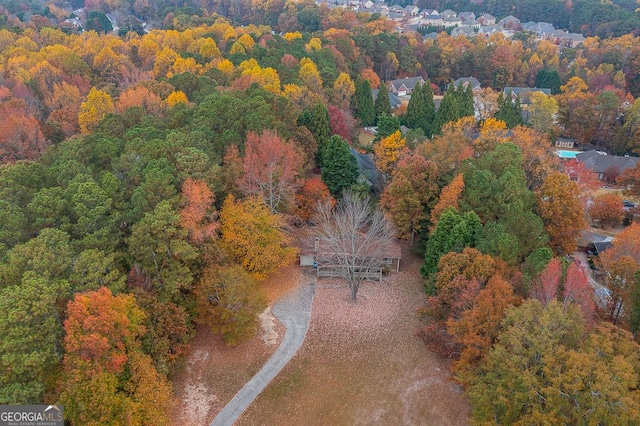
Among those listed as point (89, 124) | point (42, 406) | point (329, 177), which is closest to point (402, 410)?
point (42, 406)

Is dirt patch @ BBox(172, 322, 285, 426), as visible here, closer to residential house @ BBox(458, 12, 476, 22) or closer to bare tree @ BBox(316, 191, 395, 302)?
bare tree @ BBox(316, 191, 395, 302)

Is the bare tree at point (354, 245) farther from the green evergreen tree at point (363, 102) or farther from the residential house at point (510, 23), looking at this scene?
the residential house at point (510, 23)

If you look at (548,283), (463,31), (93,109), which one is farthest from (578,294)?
(463,31)

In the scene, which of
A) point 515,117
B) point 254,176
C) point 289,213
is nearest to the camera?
point 254,176

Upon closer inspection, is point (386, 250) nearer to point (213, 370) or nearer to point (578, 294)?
point (578, 294)

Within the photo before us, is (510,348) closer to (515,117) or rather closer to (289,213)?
(289,213)

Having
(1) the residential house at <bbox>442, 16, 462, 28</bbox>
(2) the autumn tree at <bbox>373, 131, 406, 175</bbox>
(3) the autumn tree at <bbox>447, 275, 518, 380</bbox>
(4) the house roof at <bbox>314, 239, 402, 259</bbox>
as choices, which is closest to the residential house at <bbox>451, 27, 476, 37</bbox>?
(1) the residential house at <bbox>442, 16, 462, 28</bbox>
